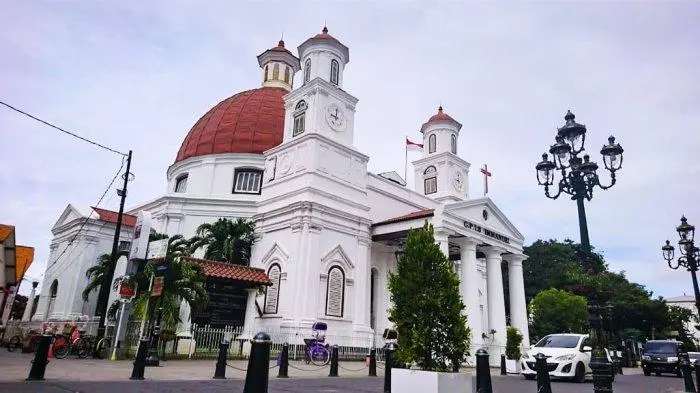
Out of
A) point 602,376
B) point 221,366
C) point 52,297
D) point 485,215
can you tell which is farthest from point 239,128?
point 602,376

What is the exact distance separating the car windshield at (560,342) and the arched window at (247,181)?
1878cm

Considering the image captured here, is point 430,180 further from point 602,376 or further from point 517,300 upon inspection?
point 602,376

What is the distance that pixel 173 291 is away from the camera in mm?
15742

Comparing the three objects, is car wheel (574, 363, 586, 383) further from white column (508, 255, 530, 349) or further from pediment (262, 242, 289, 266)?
pediment (262, 242, 289, 266)

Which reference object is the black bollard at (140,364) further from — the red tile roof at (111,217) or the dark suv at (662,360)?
the dark suv at (662,360)

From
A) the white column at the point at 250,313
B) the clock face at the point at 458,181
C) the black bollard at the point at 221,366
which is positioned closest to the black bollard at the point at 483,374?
the black bollard at the point at 221,366

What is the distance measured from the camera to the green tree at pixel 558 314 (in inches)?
1412

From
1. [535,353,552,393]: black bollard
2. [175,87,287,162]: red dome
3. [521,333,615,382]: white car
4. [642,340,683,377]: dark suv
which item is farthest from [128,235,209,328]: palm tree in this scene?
[642,340,683,377]: dark suv

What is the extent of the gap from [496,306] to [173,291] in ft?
56.2

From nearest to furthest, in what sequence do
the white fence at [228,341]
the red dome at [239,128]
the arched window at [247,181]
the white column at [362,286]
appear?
the white fence at [228,341] → the white column at [362,286] → the arched window at [247,181] → the red dome at [239,128]

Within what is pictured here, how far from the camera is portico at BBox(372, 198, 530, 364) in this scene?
22984mm

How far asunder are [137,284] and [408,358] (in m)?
12.3

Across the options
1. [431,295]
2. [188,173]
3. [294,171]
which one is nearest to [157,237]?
[294,171]

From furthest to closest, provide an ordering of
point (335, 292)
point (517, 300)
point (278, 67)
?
point (278, 67)
point (517, 300)
point (335, 292)
